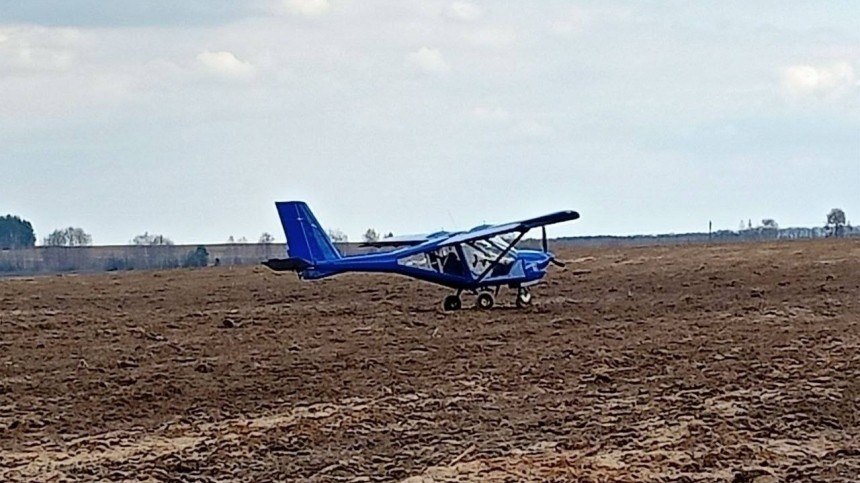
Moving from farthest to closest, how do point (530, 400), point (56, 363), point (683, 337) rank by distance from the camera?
point (683, 337), point (56, 363), point (530, 400)

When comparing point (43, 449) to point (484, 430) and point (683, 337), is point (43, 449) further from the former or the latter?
point (683, 337)

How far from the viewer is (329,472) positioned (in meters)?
8.30

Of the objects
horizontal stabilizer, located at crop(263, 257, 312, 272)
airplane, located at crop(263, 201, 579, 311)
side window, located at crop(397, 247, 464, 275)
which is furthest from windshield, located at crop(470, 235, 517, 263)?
horizontal stabilizer, located at crop(263, 257, 312, 272)

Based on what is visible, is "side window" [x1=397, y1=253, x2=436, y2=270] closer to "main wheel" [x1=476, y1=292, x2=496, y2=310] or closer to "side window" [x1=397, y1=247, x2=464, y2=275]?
"side window" [x1=397, y1=247, x2=464, y2=275]

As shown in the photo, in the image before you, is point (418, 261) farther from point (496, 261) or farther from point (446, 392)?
point (446, 392)

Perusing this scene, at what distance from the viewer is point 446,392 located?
1159 centimetres

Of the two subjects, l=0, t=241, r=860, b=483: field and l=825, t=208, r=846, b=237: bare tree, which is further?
l=825, t=208, r=846, b=237: bare tree

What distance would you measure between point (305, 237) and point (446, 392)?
11593mm

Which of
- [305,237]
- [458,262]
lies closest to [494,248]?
[458,262]

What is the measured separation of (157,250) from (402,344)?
64546mm

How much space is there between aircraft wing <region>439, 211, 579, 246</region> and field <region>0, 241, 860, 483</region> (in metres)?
1.43

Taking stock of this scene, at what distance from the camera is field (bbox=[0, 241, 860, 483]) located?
8.50 m

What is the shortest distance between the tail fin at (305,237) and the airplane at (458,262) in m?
0.02

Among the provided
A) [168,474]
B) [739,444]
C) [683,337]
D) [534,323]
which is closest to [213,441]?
[168,474]
